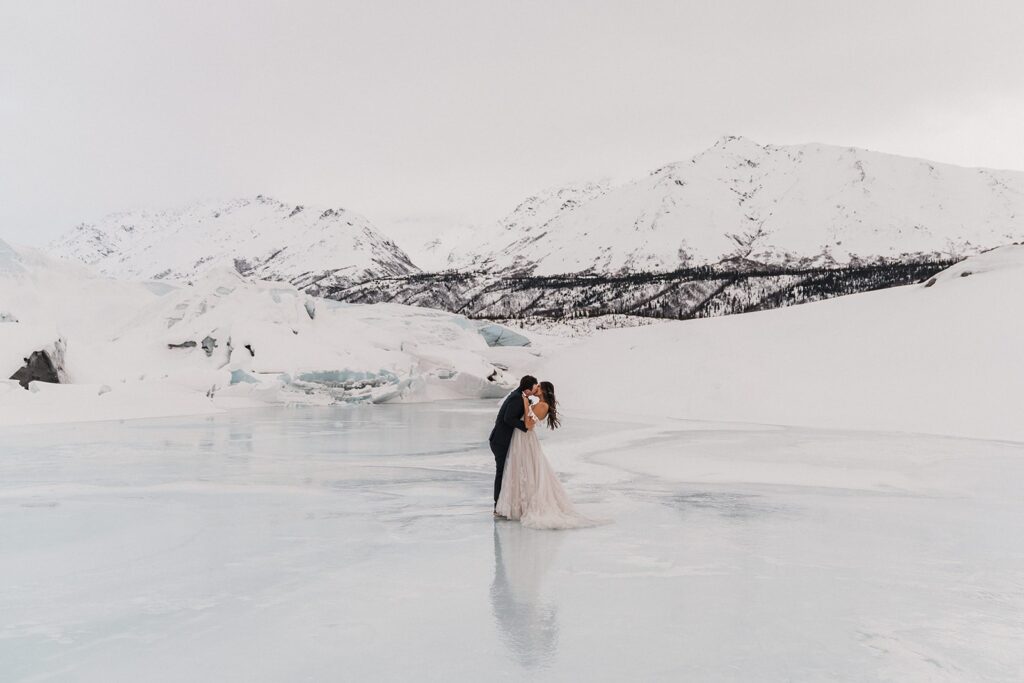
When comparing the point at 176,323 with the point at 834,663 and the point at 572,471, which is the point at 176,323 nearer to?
the point at 572,471

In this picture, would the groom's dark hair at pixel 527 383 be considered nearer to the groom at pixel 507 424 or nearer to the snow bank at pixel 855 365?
the groom at pixel 507 424

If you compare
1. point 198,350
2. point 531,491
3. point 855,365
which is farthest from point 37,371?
point 855,365

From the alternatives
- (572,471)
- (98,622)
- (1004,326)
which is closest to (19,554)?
(98,622)

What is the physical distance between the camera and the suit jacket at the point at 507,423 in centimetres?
647

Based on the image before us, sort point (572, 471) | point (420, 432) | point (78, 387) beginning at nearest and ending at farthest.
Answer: point (572, 471)
point (420, 432)
point (78, 387)

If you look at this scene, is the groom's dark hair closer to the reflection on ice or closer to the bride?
the bride

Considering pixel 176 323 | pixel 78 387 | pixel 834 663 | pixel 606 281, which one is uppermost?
pixel 606 281

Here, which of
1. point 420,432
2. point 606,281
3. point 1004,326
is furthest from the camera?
point 606,281

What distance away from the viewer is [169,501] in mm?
7133

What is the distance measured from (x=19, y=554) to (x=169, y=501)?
196 cm

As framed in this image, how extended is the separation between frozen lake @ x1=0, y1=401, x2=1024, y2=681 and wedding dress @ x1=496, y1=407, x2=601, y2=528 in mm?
181

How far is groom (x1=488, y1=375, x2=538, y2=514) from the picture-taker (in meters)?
6.47

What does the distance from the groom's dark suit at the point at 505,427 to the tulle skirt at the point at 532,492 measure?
52 mm

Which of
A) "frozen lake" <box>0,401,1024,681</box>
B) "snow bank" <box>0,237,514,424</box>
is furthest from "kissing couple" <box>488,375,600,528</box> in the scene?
"snow bank" <box>0,237,514,424</box>
